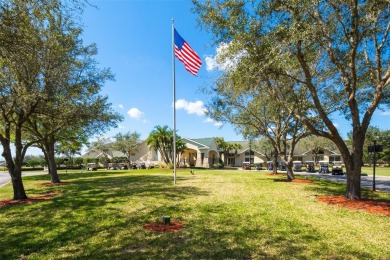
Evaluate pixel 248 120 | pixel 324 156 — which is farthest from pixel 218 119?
pixel 324 156

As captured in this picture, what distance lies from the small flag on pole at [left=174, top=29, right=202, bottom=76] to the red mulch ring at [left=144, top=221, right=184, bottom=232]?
10.0 m

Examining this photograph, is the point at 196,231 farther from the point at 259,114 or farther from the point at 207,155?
the point at 207,155

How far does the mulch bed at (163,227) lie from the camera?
7.72 meters

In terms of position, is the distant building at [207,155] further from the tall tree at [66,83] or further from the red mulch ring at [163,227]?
the red mulch ring at [163,227]

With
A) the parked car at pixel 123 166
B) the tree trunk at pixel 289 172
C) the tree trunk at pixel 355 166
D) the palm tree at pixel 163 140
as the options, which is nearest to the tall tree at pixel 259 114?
the tree trunk at pixel 289 172

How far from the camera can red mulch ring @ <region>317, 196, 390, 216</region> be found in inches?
404

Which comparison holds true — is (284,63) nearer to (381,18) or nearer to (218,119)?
(381,18)

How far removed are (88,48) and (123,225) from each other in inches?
536

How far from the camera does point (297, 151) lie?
70750 millimetres

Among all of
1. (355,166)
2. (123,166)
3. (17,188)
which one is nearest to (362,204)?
(355,166)

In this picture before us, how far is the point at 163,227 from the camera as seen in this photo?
8023 millimetres

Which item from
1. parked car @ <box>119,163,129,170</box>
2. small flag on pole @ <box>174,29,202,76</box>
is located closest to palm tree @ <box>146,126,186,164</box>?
parked car @ <box>119,163,129,170</box>

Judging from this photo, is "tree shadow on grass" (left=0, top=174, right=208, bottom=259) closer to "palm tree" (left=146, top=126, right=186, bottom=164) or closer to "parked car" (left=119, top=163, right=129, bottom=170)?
"palm tree" (left=146, top=126, right=186, bottom=164)

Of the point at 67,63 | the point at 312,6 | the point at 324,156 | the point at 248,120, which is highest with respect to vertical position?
the point at 312,6
